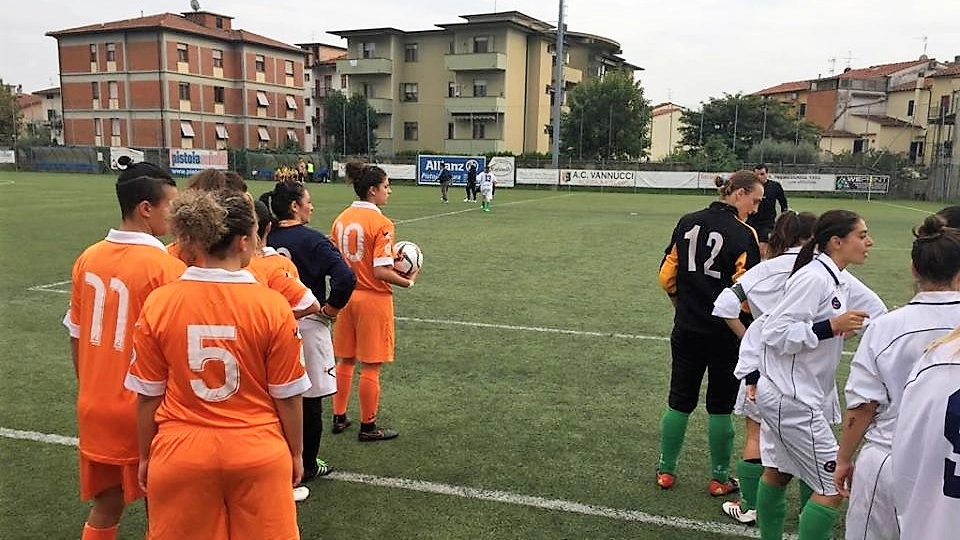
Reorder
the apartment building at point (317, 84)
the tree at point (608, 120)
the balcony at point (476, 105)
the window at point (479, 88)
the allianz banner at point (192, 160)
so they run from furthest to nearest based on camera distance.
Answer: the apartment building at point (317, 84) → the window at point (479, 88) → the balcony at point (476, 105) → the tree at point (608, 120) → the allianz banner at point (192, 160)

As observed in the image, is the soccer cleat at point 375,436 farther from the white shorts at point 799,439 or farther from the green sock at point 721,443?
the white shorts at point 799,439

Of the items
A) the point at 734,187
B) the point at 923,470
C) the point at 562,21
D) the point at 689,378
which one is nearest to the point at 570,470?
the point at 689,378

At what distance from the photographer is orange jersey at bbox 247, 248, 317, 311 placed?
3.56 meters

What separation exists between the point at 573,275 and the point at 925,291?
1014 cm

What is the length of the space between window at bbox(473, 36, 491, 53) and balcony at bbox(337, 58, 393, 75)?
A: 8090 mm

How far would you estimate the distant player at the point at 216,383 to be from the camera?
248 centimetres

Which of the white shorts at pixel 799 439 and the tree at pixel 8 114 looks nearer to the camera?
the white shorts at pixel 799 439

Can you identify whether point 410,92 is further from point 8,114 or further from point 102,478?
point 102,478

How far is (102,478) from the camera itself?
3.24 m

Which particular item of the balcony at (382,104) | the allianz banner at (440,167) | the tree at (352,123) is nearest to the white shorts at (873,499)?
the allianz banner at (440,167)

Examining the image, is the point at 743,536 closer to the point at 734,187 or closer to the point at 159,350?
the point at 734,187

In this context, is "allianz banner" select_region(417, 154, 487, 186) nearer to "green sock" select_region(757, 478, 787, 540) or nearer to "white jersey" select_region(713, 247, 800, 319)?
"white jersey" select_region(713, 247, 800, 319)

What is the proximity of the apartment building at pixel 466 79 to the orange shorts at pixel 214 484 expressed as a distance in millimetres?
57174

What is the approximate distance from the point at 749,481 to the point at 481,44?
5915 centimetres
